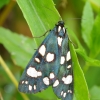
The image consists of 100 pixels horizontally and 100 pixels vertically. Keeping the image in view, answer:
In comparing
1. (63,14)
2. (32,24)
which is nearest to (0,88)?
(63,14)

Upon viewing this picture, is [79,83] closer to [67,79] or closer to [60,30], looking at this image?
[67,79]

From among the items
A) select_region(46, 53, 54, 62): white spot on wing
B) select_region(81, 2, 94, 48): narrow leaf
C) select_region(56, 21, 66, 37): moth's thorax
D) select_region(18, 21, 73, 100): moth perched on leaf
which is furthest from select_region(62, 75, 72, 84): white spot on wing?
select_region(81, 2, 94, 48): narrow leaf

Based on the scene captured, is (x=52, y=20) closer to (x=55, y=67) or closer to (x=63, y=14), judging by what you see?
(x=55, y=67)

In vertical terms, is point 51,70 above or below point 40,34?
below

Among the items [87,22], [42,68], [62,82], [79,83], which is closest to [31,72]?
[42,68]

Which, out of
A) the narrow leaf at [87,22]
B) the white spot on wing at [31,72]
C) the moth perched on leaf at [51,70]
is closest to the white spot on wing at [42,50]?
the moth perched on leaf at [51,70]
